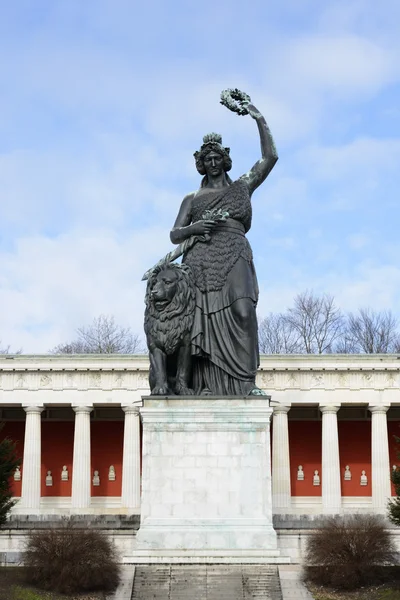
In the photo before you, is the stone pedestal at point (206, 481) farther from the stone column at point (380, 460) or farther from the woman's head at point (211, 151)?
the stone column at point (380, 460)

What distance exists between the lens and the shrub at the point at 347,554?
21844 millimetres

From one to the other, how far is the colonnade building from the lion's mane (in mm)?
36067

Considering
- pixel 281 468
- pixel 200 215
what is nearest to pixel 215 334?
pixel 200 215

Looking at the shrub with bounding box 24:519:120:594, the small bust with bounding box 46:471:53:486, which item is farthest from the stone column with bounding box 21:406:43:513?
the shrub with bounding box 24:519:120:594

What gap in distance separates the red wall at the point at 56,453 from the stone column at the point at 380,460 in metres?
16.4

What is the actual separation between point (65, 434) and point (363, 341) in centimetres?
2914

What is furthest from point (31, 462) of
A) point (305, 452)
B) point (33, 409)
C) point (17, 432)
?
point (305, 452)

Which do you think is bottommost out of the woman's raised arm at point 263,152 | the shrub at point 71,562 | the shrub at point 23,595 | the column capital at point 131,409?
the shrub at point 23,595

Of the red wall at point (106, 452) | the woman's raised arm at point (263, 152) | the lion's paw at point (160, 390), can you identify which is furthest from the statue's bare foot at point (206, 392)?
the red wall at point (106, 452)

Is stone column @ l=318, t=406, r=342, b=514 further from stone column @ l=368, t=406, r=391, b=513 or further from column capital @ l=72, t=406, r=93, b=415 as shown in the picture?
column capital @ l=72, t=406, r=93, b=415

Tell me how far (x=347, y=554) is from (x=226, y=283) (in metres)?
8.95

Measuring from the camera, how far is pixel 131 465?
52.0 meters

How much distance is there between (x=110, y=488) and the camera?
55844 mm

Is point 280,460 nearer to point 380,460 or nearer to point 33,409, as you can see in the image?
point 380,460
